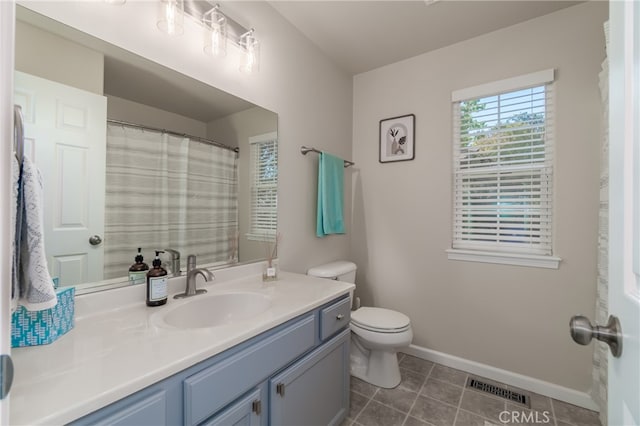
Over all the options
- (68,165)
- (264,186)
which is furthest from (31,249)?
(264,186)

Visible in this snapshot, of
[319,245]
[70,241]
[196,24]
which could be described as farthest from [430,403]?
[196,24]

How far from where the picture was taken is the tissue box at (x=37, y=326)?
764 mm

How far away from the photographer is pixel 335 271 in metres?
2.08

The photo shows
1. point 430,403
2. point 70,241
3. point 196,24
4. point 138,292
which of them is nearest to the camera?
point 70,241

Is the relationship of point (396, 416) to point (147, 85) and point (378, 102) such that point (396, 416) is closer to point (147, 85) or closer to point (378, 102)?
point (147, 85)

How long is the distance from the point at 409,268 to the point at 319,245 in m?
0.81

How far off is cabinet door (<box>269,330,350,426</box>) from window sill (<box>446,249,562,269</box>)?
1145mm

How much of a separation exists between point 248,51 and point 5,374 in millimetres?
1659

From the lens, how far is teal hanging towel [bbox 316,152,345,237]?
2.12 m

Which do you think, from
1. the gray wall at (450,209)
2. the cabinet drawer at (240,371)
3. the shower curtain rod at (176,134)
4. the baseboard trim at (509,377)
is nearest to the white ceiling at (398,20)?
the gray wall at (450,209)

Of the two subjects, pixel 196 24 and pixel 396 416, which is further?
pixel 396 416

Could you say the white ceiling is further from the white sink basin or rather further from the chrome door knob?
the white sink basin

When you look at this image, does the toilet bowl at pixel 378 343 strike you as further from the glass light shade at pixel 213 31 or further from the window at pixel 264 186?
the glass light shade at pixel 213 31

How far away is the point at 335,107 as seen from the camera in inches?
95.1
